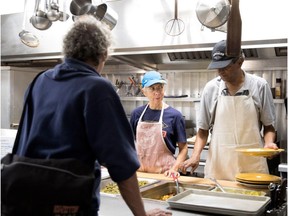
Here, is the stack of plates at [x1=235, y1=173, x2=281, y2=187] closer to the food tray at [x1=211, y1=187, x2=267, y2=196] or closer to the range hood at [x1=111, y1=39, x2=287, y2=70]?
the food tray at [x1=211, y1=187, x2=267, y2=196]

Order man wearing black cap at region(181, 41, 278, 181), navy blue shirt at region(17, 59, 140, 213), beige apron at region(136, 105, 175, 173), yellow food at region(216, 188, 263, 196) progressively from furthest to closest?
beige apron at region(136, 105, 175, 173), man wearing black cap at region(181, 41, 278, 181), yellow food at region(216, 188, 263, 196), navy blue shirt at region(17, 59, 140, 213)

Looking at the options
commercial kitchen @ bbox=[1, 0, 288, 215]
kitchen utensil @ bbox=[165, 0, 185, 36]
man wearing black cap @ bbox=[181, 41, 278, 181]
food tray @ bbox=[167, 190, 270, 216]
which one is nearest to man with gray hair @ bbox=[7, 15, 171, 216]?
commercial kitchen @ bbox=[1, 0, 288, 215]

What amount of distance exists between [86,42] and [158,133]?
4.77ft

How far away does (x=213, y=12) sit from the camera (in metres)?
2.04

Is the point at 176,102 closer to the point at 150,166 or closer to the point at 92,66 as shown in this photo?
the point at 150,166

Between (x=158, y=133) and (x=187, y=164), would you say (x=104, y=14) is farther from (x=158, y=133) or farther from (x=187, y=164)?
(x=187, y=164)

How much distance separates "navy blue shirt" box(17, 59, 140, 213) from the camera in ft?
3.59

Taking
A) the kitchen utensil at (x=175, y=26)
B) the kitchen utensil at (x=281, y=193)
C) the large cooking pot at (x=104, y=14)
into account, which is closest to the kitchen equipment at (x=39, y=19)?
the large cooking pot at (x=104, y=14)

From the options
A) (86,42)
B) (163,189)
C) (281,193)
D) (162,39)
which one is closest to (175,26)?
(162,39)

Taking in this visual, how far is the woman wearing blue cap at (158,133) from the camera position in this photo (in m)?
2.49

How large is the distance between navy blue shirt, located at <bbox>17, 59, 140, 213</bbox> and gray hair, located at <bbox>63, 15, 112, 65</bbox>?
0.06 meters

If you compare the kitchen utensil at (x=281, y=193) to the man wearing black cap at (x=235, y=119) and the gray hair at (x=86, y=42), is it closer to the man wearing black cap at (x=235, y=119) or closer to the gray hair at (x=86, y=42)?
the man wearing black cap at (x=235, y=119)

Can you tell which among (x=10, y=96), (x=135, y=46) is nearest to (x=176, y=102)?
(x=135, y=46)

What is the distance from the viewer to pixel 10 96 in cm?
411
